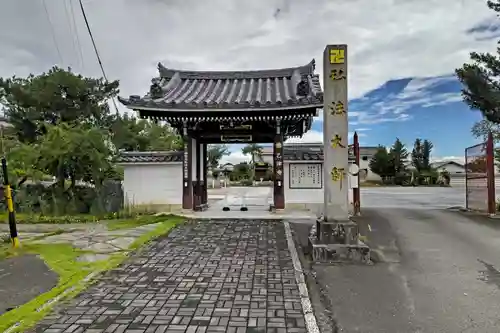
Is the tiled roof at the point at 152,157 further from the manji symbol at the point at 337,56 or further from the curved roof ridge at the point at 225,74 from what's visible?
the manji symbol at the point at 337,56

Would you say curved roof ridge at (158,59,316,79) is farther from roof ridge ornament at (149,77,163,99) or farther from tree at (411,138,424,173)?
tree at (411,138,424,173)

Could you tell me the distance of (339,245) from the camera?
21.6ft

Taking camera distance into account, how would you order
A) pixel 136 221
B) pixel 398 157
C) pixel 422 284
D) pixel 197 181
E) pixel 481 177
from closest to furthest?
pixel 422 284 → pixel 136 221 → pixel 481 177 → pixel 197 181 → pixel 398 157

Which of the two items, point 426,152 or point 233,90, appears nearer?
point 233,90

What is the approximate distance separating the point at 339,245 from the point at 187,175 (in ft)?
23.2

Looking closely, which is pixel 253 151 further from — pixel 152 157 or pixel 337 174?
pixel 337 174

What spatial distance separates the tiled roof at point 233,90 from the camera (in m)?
11.7

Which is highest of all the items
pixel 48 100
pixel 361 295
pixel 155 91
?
pixel 48 100

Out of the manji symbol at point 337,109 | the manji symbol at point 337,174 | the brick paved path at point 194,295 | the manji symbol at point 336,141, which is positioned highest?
the manji symbol at point 337,109

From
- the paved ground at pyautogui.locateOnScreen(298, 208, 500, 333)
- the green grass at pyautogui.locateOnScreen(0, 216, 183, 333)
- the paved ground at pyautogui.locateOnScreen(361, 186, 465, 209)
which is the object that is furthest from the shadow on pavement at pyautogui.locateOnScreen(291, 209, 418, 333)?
the paved ground at pyautogui.locateOnScreen(361, 186, 465, 209)

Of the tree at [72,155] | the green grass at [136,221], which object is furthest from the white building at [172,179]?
the green grass at [136,221]

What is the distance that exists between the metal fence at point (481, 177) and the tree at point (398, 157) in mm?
27997

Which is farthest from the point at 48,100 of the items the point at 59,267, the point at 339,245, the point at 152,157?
the point at 339,245

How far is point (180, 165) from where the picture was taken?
42.8 ft
